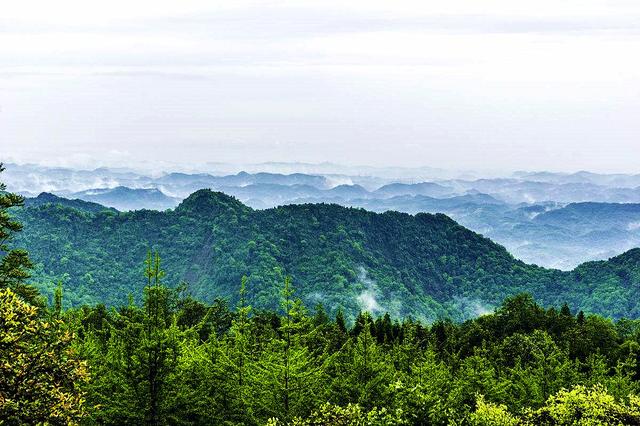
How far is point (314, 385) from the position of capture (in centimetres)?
3600

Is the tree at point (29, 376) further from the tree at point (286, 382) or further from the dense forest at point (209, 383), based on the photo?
the tree at point (286, 382)

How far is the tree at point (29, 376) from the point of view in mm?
21094

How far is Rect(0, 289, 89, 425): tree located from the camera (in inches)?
830

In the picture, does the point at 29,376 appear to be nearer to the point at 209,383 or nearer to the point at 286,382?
the point at 209,383

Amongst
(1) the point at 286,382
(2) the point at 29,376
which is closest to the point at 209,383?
(1) the point at 286,382

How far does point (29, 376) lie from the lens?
71.9 feet

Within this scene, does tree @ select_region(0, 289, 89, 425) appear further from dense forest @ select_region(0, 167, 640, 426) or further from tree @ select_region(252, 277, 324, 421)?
tree @ select_region(252, 277, 324, 421)

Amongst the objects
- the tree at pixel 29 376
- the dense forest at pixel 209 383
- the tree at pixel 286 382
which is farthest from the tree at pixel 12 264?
the tree at pixel 29 376

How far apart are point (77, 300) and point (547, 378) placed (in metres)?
171

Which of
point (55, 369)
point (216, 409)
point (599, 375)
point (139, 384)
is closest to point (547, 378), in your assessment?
point (599, 375)

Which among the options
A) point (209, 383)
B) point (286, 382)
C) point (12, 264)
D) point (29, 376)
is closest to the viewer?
point (29, 376)

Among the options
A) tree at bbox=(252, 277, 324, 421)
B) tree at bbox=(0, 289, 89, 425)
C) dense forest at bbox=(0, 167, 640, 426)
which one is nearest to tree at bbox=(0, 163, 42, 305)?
dense forest at bbox=(0, 167, 640, 426)

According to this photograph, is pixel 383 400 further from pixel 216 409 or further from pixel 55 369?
pixel 55 369

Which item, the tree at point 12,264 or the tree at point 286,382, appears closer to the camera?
the tree at point 286,382
